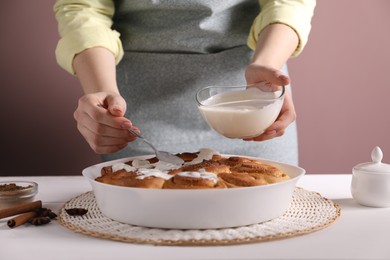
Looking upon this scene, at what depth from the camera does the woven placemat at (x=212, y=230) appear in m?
0.83

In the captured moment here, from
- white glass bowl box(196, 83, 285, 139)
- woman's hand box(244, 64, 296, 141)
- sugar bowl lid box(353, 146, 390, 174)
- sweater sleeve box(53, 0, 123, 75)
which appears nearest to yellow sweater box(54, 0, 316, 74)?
sweater sleeve box(53, 0, 123, 75)

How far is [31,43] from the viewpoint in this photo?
1.92m

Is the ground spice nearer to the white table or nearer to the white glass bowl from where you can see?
the white table

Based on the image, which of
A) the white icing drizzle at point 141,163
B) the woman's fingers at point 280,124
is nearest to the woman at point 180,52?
the woman's fingers at point 280,124

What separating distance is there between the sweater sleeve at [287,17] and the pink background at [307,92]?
551 mm

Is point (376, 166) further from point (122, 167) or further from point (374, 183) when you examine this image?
point (122, 167)

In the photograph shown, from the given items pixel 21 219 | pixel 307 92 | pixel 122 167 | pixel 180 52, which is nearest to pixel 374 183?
pixel 122 167

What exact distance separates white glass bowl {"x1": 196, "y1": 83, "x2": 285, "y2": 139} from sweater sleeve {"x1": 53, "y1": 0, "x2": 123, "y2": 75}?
14.4 inches

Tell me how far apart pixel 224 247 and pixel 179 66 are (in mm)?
830

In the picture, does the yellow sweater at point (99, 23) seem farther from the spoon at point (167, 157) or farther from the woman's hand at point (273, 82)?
the spoon at point (167, 157)

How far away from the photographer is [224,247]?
0.82 metres

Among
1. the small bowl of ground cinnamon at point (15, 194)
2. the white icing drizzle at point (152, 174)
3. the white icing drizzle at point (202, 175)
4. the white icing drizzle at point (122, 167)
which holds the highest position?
the white icing drizzle at point (202, 175)

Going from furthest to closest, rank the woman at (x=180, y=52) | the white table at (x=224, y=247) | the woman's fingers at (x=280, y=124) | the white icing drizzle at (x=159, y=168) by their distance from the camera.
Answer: the woman at (x=180, y=52), the woman's fingers at (x=280, y=124), the white icing drizzle at (x=159, y=168), the white table at (x=224, y=247)

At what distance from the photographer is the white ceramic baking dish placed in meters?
0.85
